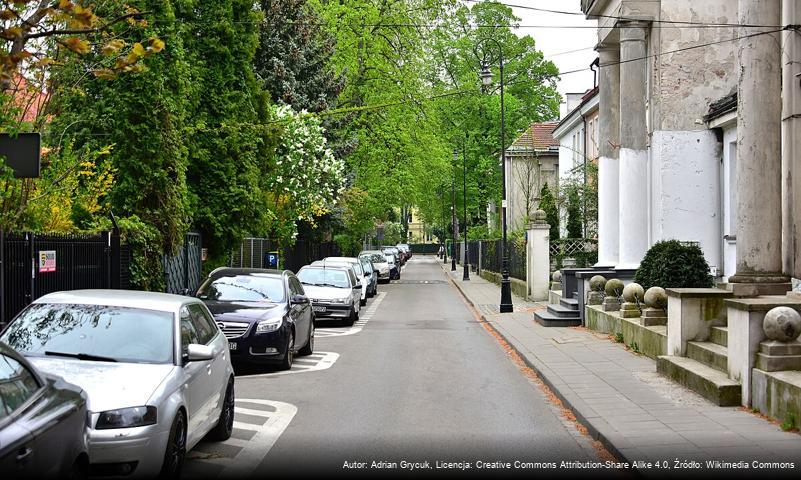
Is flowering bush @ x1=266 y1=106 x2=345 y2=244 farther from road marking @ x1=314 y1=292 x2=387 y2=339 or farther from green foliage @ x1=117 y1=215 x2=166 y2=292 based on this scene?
green foliage @ x1=117 y1=215 x2=166 y2=292

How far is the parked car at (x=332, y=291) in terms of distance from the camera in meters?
23.0

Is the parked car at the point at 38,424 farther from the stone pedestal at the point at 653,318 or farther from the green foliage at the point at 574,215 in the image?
the green foliage at the point at 574,215

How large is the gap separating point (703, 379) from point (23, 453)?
8233 mm

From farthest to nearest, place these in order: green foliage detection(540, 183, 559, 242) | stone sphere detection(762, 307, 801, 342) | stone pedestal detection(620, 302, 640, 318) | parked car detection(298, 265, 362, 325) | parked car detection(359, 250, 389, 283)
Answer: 1. parked car detection(359, 250, 389, 283)
2. green foliage detection(540, 183, 559, 242)
3. parked car detection(298, 265, 362, 325)
4. stone pedestal detection(620, 302, 640, 318)
5. stone sphere detection(762, 307, 801, 342)

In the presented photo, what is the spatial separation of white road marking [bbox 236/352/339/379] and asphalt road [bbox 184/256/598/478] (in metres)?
0.17

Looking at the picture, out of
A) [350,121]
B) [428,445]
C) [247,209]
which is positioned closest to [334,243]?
[350,121]

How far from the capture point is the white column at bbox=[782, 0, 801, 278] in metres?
12.3

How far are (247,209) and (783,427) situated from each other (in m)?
19.6

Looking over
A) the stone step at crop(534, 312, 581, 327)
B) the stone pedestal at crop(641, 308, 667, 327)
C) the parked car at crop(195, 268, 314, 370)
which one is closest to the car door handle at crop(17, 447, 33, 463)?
the parked car at crop(195, 268, 314, 370)

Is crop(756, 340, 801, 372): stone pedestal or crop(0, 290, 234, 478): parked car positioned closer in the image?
crop(0, 290, 234, 478): parked car

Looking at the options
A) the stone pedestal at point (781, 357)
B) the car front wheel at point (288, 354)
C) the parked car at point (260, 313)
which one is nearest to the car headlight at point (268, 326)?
the parked car at point (260, 313)

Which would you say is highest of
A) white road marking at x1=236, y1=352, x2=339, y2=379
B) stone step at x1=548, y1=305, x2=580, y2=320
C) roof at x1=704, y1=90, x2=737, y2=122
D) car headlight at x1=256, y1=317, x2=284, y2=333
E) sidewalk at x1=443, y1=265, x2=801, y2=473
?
roof at x1=704, y1=90, x2=737, y2=122

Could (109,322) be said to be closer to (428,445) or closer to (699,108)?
(428,445)

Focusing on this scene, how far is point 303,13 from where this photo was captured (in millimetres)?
38594
